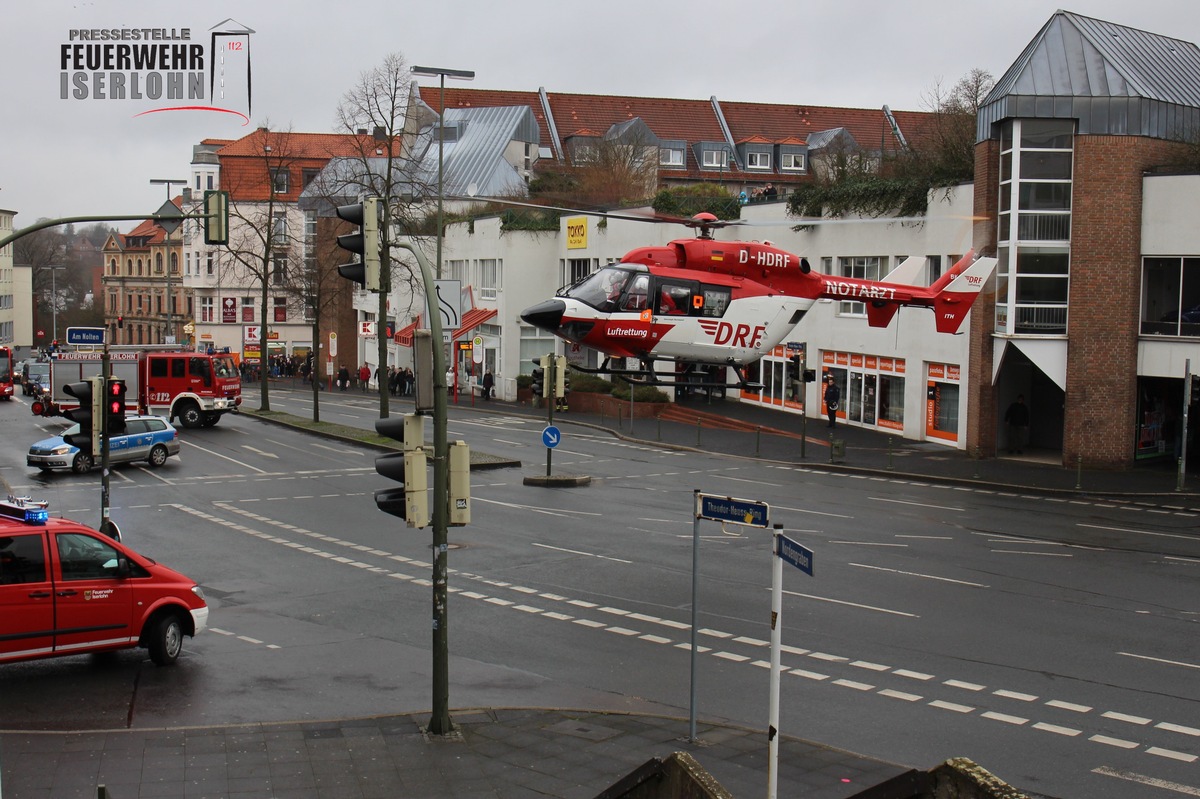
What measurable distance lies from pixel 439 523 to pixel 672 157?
73.6 m

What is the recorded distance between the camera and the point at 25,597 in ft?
42.8

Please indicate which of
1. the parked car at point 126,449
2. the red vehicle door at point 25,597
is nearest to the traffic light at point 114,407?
the red vehicle door at point 25,597

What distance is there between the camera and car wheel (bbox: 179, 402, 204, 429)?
45.0 meters

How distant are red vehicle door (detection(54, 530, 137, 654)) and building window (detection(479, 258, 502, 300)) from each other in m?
44.7

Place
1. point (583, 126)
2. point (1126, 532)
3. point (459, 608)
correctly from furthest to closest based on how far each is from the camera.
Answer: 1. point (583, 126)
2. point (1126, 532)
3. point (459, 608)

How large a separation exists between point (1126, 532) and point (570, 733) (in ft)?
55.9

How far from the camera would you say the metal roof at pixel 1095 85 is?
105ft

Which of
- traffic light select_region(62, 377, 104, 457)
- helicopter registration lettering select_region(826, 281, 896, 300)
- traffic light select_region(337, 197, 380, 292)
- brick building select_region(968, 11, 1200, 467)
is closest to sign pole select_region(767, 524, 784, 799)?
traffic light select_region(337, 197, 380, 292)

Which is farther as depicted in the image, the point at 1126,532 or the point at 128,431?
the point at 128,431

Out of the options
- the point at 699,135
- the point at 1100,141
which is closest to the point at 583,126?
the point at 699,135

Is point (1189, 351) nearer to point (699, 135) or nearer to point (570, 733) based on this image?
point (570, 733)

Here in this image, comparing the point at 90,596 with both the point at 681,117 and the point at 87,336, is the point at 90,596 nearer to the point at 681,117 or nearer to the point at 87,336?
the point at 87,336

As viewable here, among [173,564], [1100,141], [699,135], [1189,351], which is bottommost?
[173,564]

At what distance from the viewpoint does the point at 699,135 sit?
3378 inches
